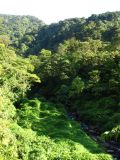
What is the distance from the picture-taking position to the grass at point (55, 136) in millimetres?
37312

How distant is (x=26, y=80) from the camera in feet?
221

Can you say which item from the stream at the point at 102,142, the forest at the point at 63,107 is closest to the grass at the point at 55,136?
the forest at the point at 63,107

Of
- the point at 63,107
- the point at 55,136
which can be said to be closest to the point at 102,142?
the point at 55,136

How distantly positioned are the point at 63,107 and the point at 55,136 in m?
19.6

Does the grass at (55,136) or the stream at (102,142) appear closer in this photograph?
the grass at (55,136)

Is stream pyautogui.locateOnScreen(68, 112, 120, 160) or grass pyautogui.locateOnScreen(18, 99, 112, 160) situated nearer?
grass pyautogui.locateOnScreen(18, 99, 112, 160)

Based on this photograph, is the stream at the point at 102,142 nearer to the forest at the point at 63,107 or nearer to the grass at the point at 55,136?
the forest at the point at 63,107

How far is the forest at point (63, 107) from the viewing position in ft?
123

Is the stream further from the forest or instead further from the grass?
the grass

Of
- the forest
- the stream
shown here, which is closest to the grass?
the forest

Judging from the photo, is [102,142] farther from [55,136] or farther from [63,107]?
[63,107]

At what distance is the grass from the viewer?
122 feet

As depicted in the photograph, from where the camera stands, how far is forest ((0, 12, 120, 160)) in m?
37.3

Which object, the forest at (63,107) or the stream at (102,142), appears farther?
the stream at (102,142)
